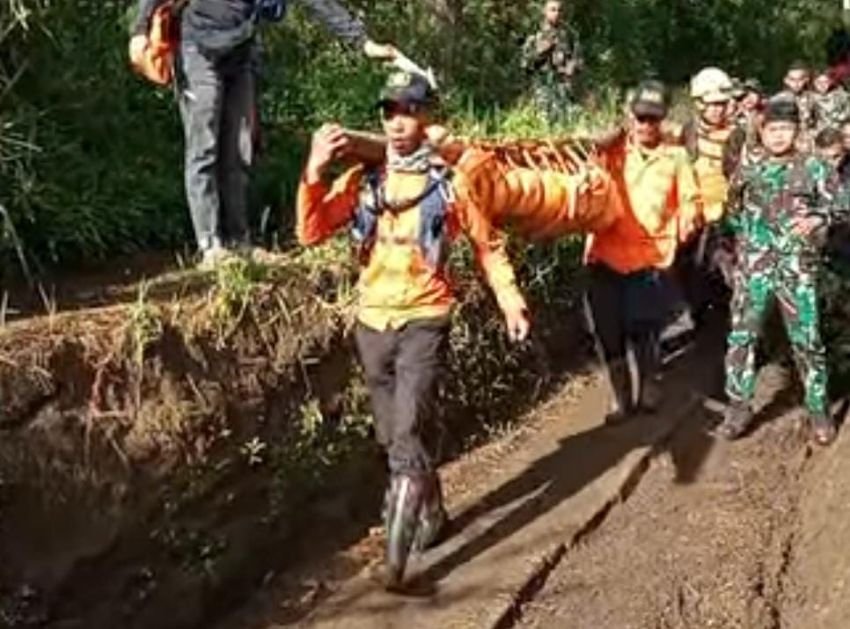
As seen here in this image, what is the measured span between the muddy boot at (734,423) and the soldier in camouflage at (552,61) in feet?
17.4

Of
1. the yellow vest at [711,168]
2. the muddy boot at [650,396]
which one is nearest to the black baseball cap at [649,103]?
the yellow vest at [711,168]

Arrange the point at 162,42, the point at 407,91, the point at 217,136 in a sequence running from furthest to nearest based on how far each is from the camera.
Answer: the point at 217,136 < the point at 162,42 < the point at 407,91

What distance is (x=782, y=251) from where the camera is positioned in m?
8.78

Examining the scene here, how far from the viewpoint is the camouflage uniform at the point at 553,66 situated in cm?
1430

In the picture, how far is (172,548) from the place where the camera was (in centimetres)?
739

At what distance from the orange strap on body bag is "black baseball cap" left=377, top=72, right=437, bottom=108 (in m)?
1.67

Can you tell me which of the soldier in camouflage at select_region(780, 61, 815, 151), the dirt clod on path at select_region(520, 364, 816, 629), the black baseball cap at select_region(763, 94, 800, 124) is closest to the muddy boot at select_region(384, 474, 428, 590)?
the dirt clod on path at select_region(520, 364, 816, 629)

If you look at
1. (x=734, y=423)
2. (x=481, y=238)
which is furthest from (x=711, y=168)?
(x=481, y=238)

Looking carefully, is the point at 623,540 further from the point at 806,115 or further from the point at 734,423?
the point at 806,115

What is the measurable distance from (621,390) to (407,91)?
3197mm

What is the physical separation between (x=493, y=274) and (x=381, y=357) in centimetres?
60

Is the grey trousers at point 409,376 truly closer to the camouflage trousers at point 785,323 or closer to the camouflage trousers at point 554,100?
the camouflage trousers at point 785,323

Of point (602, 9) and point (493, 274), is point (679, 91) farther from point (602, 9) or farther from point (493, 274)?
point (493, 274)

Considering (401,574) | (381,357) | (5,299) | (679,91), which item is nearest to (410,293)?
(381,357)
